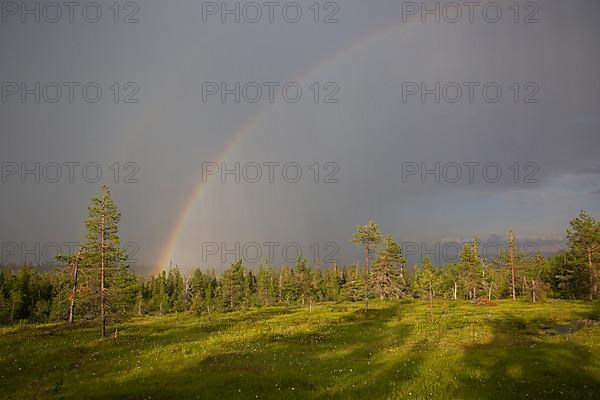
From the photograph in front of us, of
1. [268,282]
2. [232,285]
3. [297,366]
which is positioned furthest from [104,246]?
[268,282]

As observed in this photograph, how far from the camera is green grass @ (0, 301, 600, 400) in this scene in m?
15.8

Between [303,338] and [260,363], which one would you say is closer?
[260,363]

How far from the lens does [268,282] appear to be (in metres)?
125

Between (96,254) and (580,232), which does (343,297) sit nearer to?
(580,232)

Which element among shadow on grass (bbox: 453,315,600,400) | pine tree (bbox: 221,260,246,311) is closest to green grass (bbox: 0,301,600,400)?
shadow on grass (bbox: 453,315,600,400)

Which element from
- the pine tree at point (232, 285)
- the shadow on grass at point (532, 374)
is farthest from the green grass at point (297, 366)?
the pine tree at point (232, 285)

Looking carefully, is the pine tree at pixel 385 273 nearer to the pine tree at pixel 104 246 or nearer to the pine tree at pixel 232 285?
the pine tree at pixel 232 285

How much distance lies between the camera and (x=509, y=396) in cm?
1471

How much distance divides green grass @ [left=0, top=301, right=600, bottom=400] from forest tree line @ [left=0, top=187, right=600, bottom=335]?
6.85 meters

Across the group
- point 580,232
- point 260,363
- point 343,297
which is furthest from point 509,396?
point 343,297

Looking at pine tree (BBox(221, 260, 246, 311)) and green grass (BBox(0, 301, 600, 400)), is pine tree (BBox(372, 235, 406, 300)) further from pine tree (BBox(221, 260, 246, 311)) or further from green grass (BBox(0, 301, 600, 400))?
green grass (BBox(0, 301, 600, 400))

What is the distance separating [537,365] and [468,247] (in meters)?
81.7

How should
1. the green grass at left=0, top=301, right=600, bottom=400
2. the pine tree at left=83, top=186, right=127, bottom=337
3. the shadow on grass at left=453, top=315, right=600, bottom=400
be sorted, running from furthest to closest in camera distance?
the pine tree at left=83, top=186, right=127, bottom=337, the green grass at left=0, top=301, right=600, bottom=400, the shadow on grass at left=453, top=315, right=600, bottom=400

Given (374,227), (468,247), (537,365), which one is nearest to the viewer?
(537,365)
